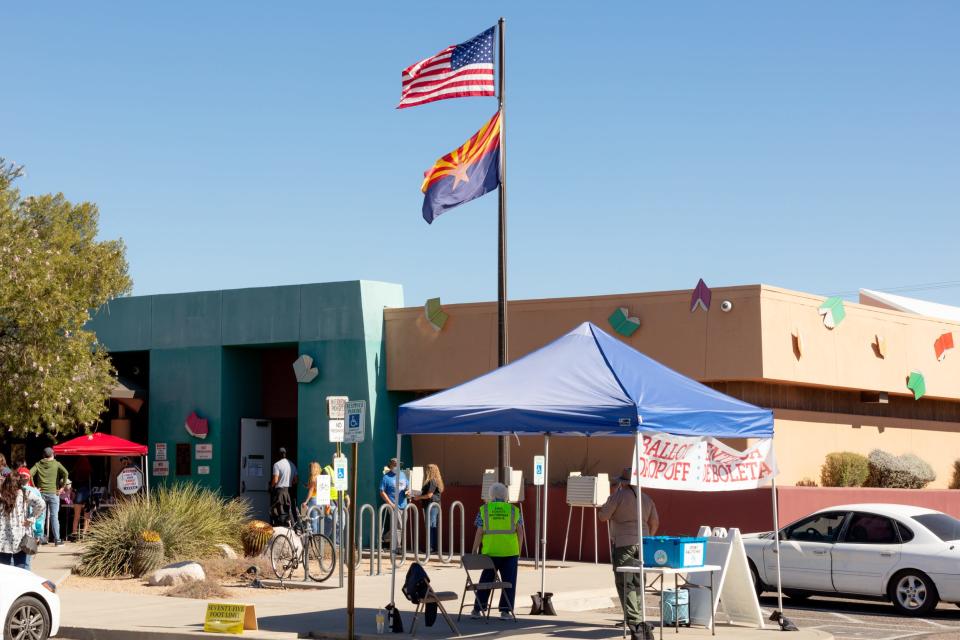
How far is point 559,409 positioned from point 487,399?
102cm

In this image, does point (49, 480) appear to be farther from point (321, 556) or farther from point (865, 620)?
point (865, 620)

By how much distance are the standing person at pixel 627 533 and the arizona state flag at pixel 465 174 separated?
26.4 ft

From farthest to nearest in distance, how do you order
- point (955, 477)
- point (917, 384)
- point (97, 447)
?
point (955, 477)
point (917, 384)
point (97, 447)

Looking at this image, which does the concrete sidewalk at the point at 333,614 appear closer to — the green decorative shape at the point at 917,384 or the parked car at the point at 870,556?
the parked car at the point at 870,556

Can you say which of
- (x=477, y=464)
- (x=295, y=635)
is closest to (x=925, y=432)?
(x=477, y=464)

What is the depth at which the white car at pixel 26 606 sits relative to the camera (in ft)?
44.1

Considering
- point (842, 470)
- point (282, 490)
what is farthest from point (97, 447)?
point (842, 470)

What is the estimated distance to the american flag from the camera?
2156 centimetres

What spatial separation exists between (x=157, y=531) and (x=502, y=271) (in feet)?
23.4

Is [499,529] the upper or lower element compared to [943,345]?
lower

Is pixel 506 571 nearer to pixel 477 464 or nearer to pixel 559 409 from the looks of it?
pixel 559 409

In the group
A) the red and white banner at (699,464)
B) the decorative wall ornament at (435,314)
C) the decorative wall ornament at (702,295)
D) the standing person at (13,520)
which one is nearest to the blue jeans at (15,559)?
the standing person at (13,520)

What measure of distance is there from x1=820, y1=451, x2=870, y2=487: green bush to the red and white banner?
10.7 metres

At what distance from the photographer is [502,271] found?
68.7 feet
